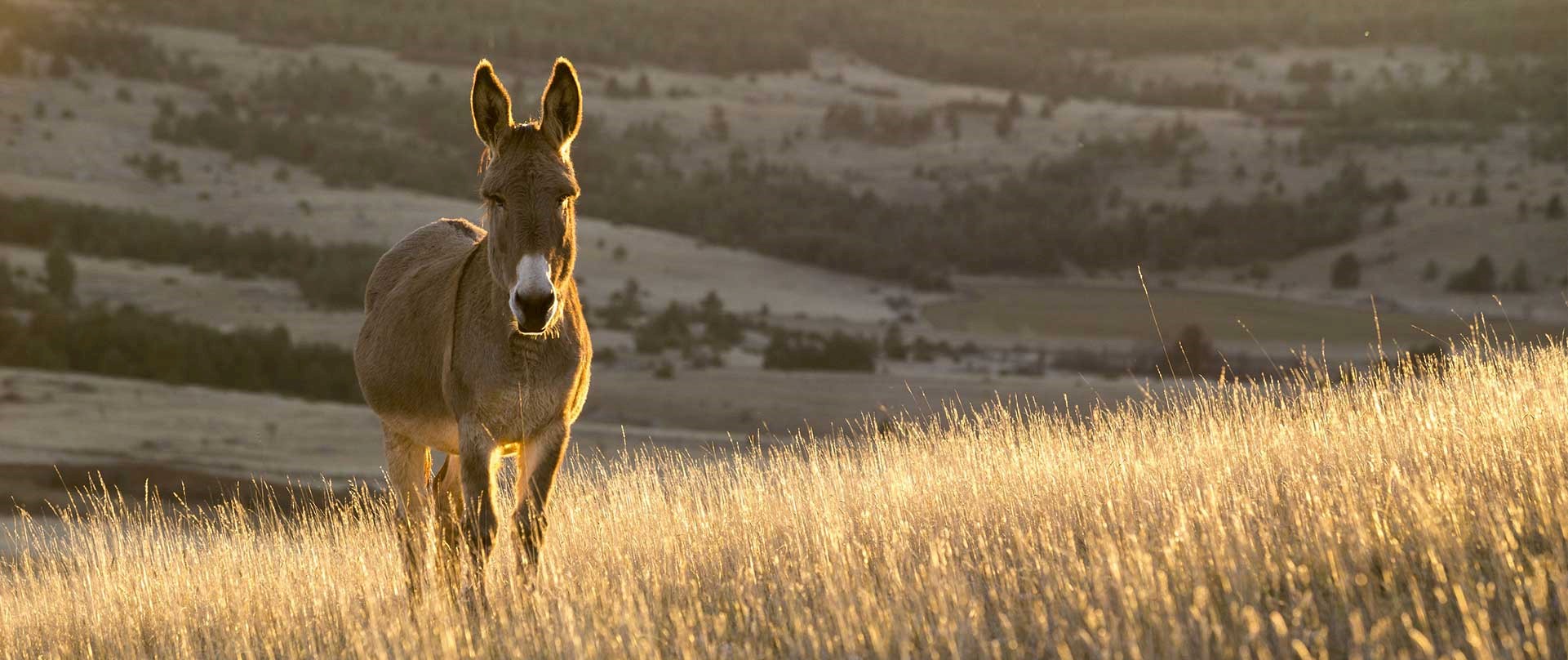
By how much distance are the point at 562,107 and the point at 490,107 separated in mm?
368

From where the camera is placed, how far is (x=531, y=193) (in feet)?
21.9

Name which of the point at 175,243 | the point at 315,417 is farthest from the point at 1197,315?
the point at 175,243

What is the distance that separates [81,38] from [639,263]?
52378 millimetres

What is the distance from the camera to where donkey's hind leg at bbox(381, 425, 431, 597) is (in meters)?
8.80

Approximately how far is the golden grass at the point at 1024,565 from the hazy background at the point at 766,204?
25.9 feet

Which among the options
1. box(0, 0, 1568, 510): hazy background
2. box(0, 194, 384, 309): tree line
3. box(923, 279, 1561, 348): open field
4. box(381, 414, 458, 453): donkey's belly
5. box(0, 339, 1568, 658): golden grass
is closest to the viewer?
box(0, 339, 1568, 658): golden grass

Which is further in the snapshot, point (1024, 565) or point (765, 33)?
point (765, 33)

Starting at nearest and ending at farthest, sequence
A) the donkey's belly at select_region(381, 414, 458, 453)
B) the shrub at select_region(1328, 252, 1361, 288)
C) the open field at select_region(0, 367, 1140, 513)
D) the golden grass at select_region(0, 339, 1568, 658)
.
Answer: the golden grass at select_region(0, 339, 1568, 658) → the donkey's belly at select_region(381, 414, 458, 453) → the open field at select_region(0, 367, 1140, 513) → the shrub at select_region(1328, 252, 1361, 288)

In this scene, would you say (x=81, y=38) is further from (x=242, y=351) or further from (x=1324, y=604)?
(x=1324, y=604)

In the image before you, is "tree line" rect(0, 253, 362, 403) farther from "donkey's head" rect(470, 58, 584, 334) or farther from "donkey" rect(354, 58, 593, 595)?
"donkey's head" rect(470, 58, 584, 334)

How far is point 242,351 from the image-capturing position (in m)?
43.4

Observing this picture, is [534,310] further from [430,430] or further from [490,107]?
[430,430]

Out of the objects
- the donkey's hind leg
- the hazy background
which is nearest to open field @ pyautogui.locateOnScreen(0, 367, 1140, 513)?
the hazy background

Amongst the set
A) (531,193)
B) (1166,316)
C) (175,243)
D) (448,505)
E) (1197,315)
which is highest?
(531,193)
